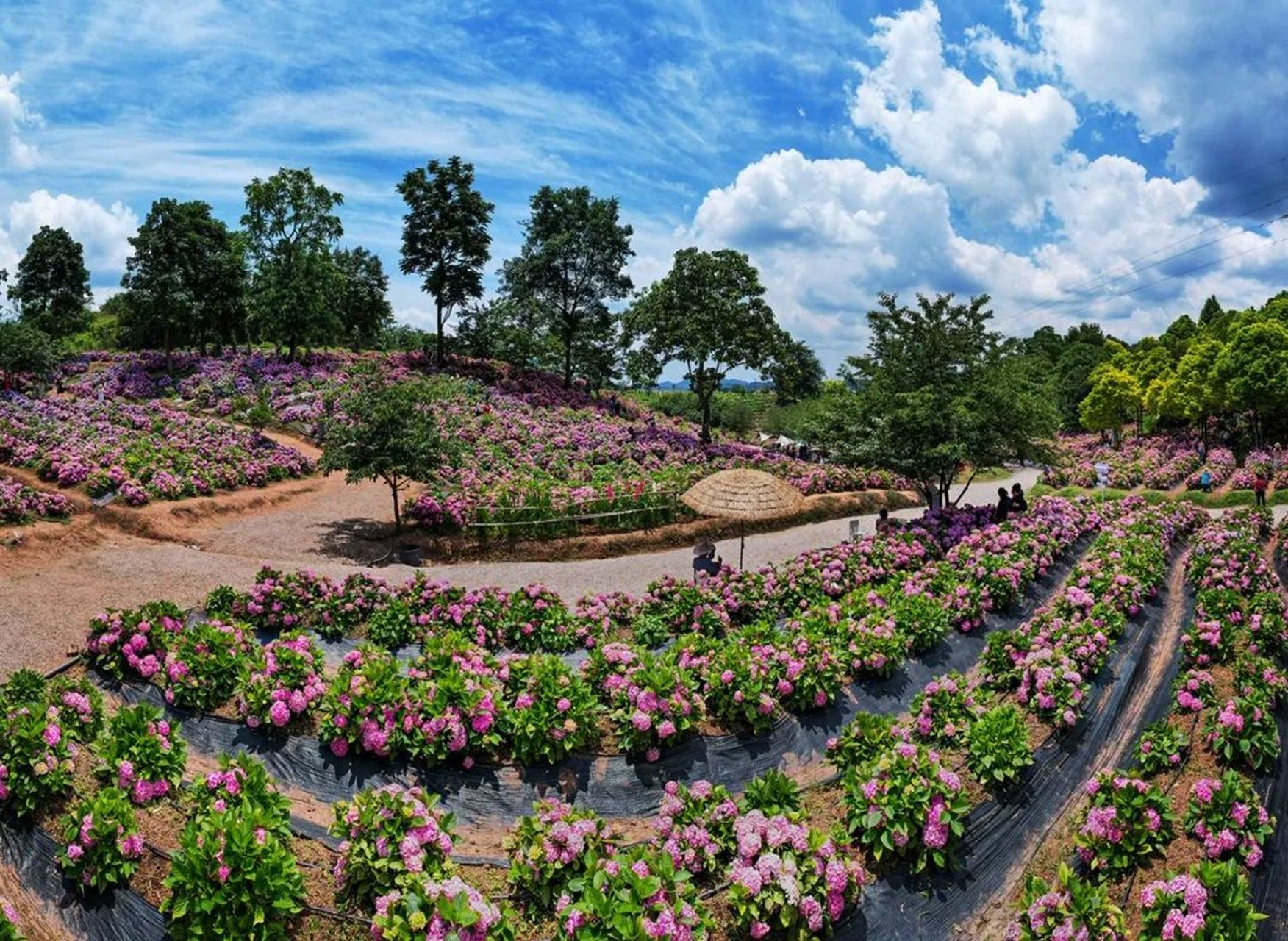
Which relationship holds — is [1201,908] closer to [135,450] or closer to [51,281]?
[135,450]

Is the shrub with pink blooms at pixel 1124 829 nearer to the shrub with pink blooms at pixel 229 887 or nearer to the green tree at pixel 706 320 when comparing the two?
the shrub with pink blooms at pixel 229 887

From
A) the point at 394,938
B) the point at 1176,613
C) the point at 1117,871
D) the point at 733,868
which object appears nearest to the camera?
the point at 394,938

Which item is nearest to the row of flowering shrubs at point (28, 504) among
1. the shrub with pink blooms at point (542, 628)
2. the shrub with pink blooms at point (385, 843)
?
→ the shrub with pink blooms at point (542, 628)

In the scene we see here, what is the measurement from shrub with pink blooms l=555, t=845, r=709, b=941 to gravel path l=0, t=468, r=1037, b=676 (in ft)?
30.0

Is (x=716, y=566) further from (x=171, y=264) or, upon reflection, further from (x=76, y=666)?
(x=171, y=264)

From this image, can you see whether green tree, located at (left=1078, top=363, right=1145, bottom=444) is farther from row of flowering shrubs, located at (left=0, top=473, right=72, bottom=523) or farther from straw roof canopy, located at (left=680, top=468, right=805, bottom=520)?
row of flowering shrubs, located at (left=0, top=473, right=72, bottom=523)

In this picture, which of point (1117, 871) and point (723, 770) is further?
point (723, 770)

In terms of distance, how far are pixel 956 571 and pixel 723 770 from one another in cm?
809

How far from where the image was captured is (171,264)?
35.8m

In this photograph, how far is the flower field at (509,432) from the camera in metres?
20.5

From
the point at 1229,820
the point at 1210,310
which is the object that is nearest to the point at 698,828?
the point at 1229,820

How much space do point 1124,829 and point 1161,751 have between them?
1.86 meters

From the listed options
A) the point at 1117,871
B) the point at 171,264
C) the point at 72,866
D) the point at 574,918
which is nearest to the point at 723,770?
the point at 574,918

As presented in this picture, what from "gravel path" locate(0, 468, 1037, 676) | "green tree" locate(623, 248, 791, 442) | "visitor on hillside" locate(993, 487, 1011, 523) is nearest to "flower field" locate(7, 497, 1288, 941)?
"gravel path" locate(0, 468, 1037, 676)
